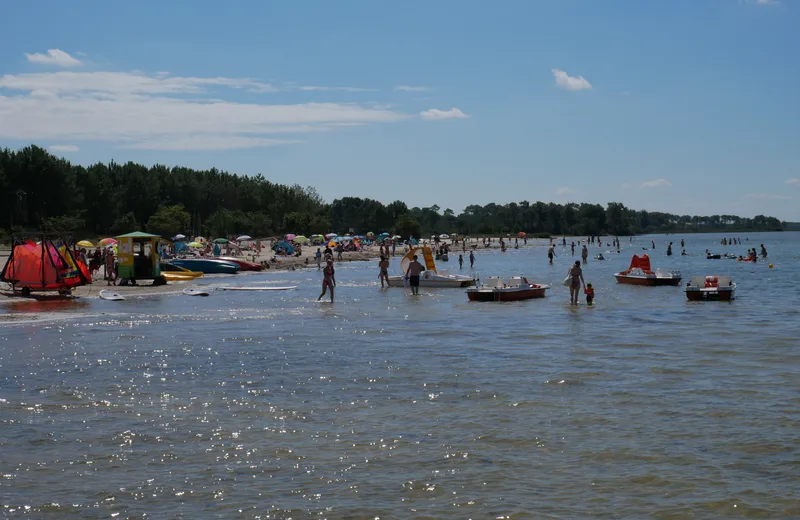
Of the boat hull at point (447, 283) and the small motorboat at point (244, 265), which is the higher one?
the small motorboat at point (244, 265)

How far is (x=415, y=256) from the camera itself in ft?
131

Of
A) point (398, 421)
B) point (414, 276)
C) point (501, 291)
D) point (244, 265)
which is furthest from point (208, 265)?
point (398, 421)

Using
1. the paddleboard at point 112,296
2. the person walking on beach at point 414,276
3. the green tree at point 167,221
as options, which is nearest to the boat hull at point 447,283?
the person walking on beach at point 414,276

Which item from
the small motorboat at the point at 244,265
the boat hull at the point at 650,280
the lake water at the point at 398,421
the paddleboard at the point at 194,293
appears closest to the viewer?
the lake water at the point at 398,421

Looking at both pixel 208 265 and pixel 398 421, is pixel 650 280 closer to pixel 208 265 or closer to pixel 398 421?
pixel 208 265

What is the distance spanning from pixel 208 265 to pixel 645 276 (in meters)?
27.7

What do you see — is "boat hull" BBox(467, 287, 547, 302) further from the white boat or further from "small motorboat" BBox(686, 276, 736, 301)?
the white boat

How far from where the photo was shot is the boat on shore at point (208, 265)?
53.3m

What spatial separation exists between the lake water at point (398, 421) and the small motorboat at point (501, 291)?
358 inches

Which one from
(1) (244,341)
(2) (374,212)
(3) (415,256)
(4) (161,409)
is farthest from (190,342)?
(2) (374,212)

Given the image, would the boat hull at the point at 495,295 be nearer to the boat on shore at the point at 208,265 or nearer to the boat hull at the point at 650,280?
the boat hull at the point at 650,280

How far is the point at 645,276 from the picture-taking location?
42562 mm

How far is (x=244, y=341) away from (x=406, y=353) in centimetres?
464

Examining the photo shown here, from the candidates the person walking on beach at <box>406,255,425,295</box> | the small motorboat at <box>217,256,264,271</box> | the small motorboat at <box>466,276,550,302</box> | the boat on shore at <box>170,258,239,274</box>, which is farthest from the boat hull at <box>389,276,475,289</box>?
the small motorboat at <box>217,256,264,271</box>
